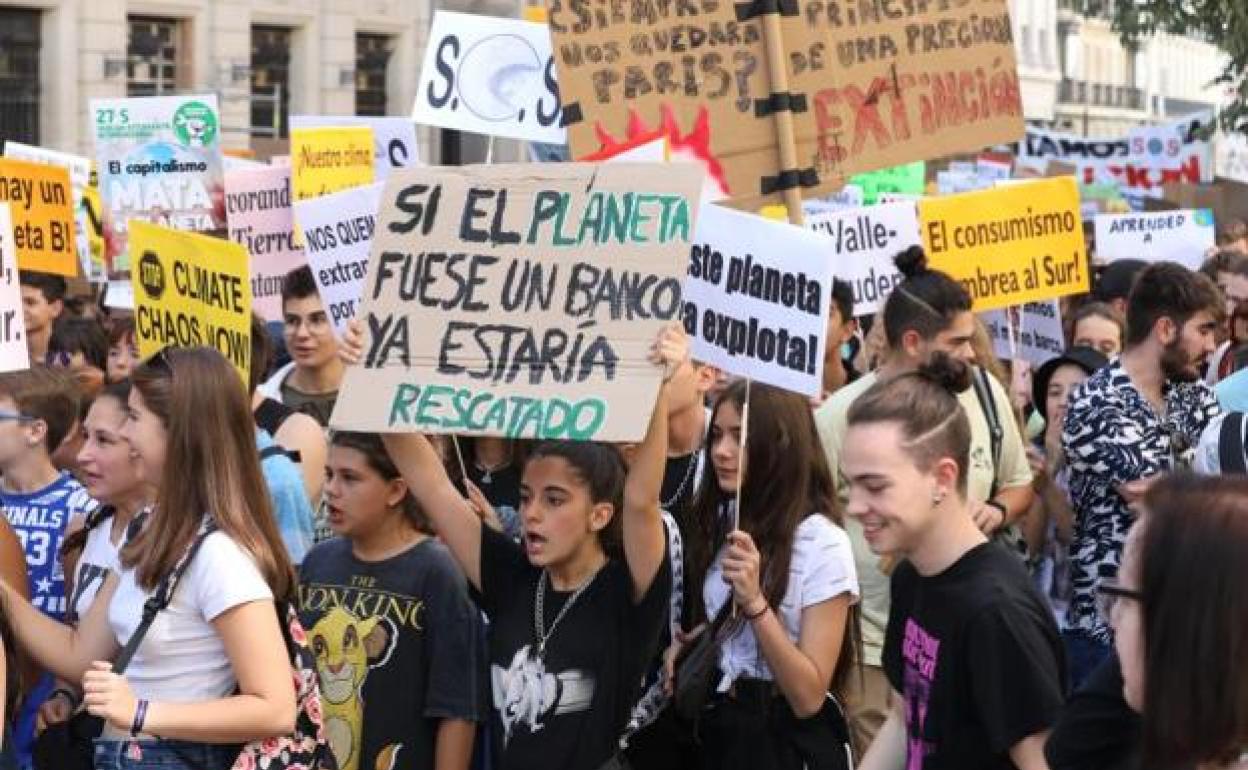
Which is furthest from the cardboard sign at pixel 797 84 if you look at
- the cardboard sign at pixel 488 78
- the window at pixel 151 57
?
the window at pixel 151 57

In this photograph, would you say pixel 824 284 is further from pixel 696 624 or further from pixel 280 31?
pixel 280 31

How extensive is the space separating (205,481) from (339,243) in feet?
10.9

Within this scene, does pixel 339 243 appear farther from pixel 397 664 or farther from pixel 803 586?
pixel 803 586

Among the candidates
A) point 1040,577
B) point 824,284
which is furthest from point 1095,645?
point 824,284

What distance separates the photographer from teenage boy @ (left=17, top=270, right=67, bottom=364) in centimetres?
950

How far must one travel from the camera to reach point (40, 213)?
9.92 m

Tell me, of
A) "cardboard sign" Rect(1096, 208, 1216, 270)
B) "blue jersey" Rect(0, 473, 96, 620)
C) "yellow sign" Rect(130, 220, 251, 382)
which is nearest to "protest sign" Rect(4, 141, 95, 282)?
"cardboard sign" Rect(1096, 208, 1216, 270)

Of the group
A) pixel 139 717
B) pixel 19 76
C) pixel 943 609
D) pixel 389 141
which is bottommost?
pixel 139 717

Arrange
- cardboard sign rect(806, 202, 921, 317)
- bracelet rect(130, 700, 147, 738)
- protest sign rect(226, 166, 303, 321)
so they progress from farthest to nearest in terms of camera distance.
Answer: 1. protest sign rect(226, 166, 303, 321)
2. cardboard sign rect(806, 202, 921, 317)
3. bracelet rect(130, 700, 147, 738)

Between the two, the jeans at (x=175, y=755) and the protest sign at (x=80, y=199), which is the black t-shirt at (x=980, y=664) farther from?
the protest sign at (x=80, y=199)

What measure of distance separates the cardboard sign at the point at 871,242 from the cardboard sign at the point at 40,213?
3169 millimetres

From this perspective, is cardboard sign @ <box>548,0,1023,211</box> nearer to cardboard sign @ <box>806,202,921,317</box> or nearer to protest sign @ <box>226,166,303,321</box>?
cardboard sign @ <box>806,202,921,317</box>

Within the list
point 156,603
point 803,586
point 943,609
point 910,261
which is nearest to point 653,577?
point 803,586

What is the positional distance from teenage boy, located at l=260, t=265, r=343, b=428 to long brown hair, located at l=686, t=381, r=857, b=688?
2705mm
